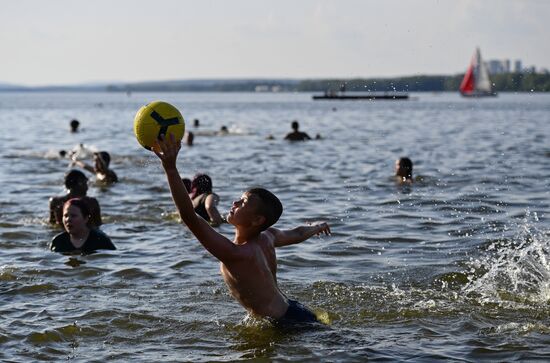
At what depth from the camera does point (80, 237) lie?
12750mm

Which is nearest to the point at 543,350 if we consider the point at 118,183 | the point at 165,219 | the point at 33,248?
the point at 33,248

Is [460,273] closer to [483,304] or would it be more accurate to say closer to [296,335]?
[483,304]

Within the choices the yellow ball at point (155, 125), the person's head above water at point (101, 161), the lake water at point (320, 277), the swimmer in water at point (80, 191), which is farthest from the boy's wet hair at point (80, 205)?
the person's head above water at point (101, 161)

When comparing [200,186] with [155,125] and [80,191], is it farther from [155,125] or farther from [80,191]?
[155,125]

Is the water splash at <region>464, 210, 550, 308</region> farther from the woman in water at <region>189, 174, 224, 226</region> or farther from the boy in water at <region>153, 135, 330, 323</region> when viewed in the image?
the woman in water at <region>189, 174, 224, 226</region>

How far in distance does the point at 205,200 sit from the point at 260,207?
716cm

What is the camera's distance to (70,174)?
47.5ft

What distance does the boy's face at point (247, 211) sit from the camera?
7.73 m

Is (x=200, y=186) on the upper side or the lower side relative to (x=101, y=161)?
upper

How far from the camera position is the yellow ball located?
6836 mm

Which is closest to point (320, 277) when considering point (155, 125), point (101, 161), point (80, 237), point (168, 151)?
point (80, 237)

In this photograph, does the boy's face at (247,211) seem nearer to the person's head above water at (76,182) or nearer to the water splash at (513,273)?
the water splash at (513,273)

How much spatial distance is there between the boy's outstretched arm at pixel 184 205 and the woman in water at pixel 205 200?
6834 millimetres

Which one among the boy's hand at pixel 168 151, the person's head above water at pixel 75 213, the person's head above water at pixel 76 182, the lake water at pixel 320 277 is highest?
the boy's hand at pixel 168 151
